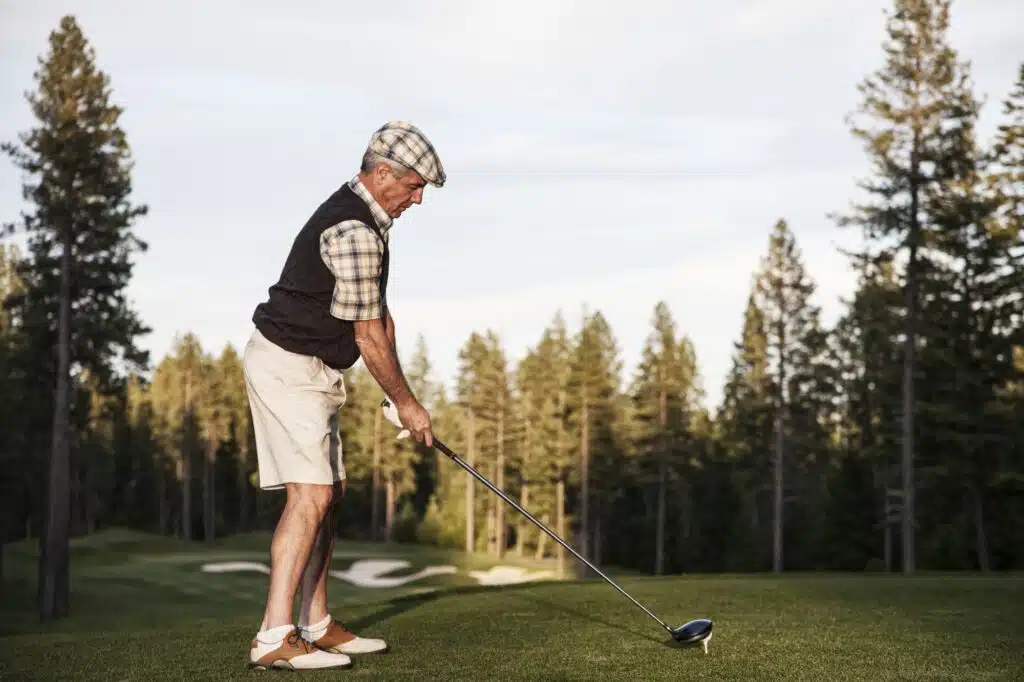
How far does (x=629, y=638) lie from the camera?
21.0ft

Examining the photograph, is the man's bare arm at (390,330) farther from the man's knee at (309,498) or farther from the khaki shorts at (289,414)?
the man's knee at (309,498)

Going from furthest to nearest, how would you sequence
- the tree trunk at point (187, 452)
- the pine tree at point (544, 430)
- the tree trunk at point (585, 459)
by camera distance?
1. the tree trunk at point (187, 452)
2. the pine tree at point (544, 430)
3. the tree trunk at point (585, 459)

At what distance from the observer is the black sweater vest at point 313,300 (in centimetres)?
543

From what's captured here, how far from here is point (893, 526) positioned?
181ft

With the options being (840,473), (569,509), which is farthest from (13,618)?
(569,509)

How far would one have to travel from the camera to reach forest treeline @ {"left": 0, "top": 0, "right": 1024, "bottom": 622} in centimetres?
3247

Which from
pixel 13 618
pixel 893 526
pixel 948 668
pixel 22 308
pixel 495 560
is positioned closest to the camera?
pixel 948 668

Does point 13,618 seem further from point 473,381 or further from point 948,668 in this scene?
point 473,381

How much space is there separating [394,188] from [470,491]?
6669cm

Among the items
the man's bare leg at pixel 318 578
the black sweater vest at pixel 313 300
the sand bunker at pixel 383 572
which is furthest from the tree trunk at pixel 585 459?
the black sweater vest at pixel 313 300

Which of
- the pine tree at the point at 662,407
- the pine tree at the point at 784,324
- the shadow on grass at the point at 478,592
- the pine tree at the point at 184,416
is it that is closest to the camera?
the shadow on grass at the point at 478,592

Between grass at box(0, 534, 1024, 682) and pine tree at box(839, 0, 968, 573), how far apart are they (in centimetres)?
2586

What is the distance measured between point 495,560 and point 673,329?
15287 millimetres

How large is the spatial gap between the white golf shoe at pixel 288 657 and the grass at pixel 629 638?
9cm
